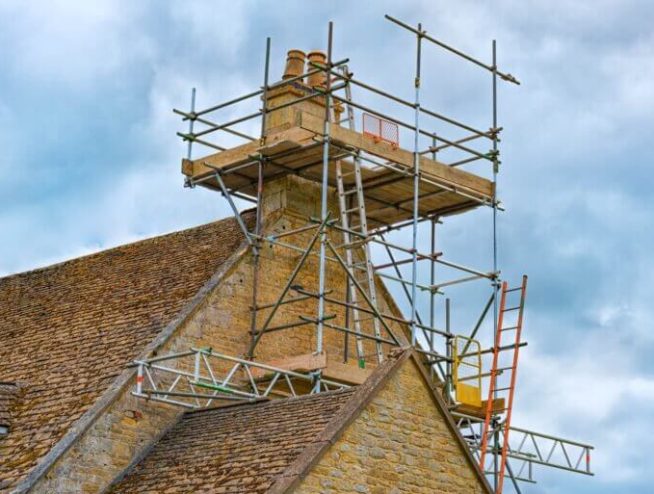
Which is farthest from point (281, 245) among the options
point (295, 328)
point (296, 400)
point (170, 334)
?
point (296, 400)

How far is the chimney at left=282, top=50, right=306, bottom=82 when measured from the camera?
2617 centimetres

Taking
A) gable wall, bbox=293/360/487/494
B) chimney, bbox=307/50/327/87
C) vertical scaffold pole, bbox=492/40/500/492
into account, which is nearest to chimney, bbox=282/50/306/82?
chimney, bbox=307/50/327/87

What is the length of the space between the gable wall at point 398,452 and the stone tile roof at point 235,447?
418 millimetres

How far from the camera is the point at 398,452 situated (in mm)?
19344

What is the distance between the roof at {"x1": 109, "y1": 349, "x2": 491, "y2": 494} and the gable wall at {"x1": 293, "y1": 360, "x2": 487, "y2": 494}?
4.9 inches

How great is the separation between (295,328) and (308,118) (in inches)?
139

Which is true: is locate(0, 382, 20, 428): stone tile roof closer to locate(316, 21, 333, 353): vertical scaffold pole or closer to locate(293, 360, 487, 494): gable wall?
locate(316, 21, 333, 353): vertical scaffold pole

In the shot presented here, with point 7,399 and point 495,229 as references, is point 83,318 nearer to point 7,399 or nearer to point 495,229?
point 7,399

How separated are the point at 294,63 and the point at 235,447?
891cm

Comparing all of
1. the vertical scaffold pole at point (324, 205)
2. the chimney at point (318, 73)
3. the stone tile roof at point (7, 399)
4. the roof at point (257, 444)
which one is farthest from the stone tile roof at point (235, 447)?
the chimney at point (318, 73)

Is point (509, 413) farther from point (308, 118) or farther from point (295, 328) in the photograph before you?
point (308, 118)

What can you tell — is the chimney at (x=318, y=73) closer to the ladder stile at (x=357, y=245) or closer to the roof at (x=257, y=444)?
the ladder stile at (x=357, y=245)

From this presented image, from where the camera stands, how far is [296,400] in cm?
2048

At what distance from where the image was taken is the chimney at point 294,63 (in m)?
26.2
